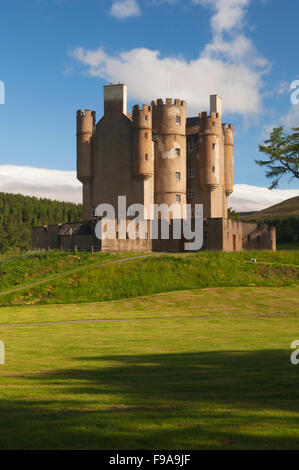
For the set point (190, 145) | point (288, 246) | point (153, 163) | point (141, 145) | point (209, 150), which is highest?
point (190, 145)

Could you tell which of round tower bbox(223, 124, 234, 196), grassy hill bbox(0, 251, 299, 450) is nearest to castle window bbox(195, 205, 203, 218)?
round tower bbox(223, 124, 234, 196)

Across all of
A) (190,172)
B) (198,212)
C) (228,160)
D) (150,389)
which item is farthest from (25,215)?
(150,389)

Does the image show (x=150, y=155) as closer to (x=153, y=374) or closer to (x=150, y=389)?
(x=153, y=374)

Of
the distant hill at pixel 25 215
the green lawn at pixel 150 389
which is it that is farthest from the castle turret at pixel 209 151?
the distant hill at pixel 25 215

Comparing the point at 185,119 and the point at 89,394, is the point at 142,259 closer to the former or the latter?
the point at 185,119

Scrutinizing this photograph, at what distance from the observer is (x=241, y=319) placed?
3212 centimetres

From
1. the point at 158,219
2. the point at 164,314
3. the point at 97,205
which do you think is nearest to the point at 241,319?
the point at 164,314

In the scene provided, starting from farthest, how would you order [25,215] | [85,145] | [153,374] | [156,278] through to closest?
[25,215] < [85,145] < [156,278] < [153,374]

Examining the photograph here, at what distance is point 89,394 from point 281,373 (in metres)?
4.62

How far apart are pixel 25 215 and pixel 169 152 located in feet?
346

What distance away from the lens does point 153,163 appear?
75438mm

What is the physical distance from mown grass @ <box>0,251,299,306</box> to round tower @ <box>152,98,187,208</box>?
70.9 feet

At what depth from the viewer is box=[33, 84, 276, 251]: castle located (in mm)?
71562

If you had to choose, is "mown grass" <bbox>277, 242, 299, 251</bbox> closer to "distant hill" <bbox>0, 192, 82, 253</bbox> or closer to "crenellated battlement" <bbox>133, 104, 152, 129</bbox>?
"crenellated battlement" <bbox>133, 104, 152, 129</bbox>
